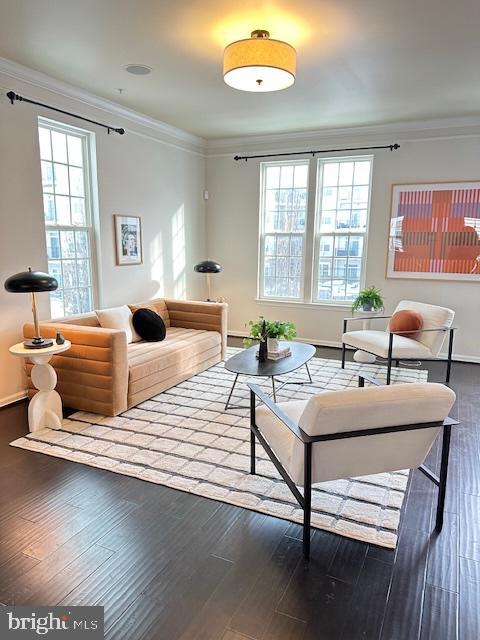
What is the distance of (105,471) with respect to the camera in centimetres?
270

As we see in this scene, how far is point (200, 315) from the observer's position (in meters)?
5.09

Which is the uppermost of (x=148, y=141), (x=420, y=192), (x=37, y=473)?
(x=148, y=141)

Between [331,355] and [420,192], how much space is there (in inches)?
89.6

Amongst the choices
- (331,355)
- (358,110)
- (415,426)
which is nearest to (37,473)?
(415,426)

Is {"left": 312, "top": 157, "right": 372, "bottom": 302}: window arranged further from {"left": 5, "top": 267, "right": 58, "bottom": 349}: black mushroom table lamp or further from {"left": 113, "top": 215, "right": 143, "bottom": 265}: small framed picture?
{"left": 5, "top": 267, "right": 58, "bottom": 349}: black mushroom table lamp

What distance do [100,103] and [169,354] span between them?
2.66 metres

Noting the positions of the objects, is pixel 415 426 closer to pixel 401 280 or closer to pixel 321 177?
pixel 401 280

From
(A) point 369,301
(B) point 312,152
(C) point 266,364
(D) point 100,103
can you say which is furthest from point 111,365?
(B) point 312,152

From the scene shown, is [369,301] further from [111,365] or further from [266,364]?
[111,365]

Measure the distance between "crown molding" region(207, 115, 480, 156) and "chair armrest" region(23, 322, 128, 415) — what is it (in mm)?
3784

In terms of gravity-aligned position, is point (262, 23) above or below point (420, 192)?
above

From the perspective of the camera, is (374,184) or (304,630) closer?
(304,630)

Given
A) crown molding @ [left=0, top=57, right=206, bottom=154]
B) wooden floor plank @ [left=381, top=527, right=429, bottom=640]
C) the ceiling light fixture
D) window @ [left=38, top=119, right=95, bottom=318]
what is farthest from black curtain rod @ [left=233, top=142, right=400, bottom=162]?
wooden floor plank @ [left=381, top=527, right=429, bottom=640]

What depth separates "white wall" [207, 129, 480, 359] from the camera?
16.8 feet
